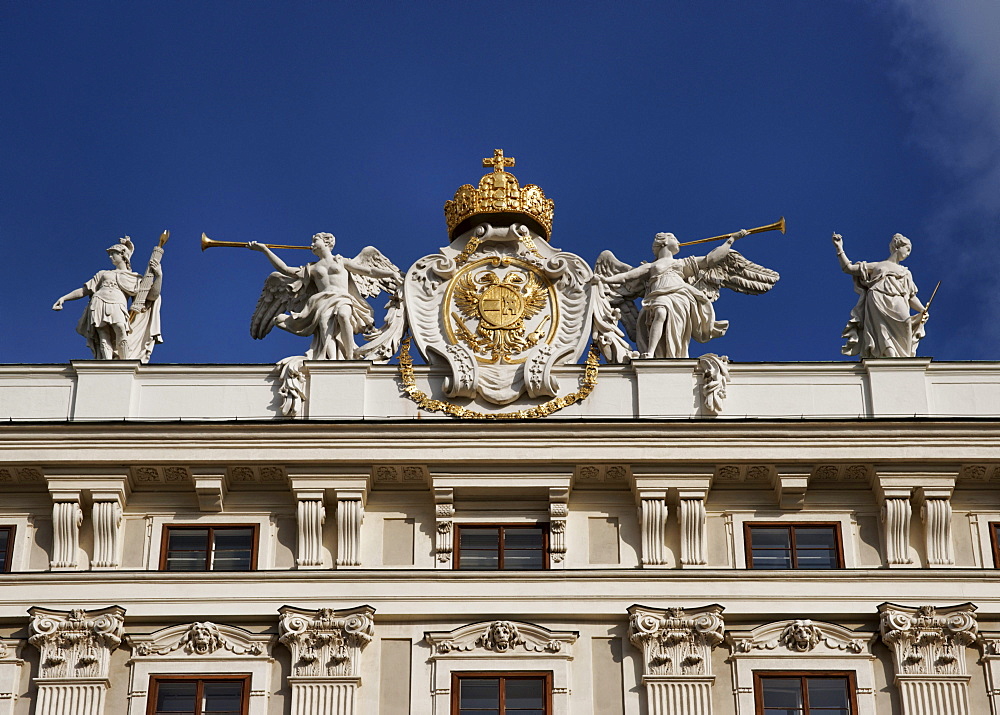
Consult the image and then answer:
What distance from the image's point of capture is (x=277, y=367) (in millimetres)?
27844

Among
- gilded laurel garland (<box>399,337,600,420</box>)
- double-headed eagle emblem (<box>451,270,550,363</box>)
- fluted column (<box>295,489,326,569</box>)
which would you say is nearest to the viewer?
fluted column (<box>295,489,326,569</box>)

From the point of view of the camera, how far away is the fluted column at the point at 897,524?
1041 inches

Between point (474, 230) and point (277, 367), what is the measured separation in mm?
3389

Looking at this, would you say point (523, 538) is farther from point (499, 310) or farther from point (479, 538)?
point (499, 310)

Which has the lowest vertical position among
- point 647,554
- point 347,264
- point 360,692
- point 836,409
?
point 360,692

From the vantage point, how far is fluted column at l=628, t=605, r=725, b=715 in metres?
25.4

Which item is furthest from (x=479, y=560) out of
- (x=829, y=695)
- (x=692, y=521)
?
(x=829, y=695)

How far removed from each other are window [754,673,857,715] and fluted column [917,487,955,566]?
206 centimetres

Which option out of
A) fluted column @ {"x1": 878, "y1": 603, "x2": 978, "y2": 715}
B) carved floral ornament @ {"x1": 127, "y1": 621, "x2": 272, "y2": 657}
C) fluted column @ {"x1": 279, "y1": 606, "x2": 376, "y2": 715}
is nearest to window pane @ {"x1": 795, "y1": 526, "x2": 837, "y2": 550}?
fluted column @ {"x1": 878, "y1": 603, "x2": 978, "y2": 715}

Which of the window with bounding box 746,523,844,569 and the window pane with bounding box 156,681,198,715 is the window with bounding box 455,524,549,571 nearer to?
the window with bounding box 746,523,844,569

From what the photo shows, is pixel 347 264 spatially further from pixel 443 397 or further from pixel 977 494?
pixel 977 494

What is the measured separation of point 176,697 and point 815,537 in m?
8.13

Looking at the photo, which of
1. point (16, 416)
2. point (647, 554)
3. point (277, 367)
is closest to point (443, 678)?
point (647, 554)

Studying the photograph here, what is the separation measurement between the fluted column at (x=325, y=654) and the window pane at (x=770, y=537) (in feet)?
16.1
